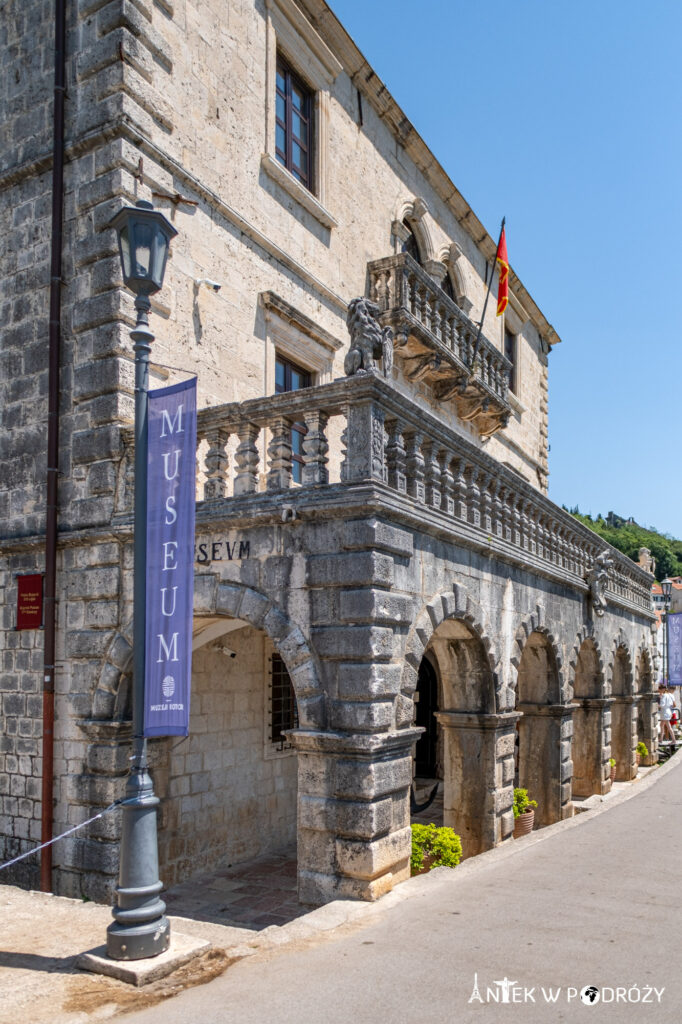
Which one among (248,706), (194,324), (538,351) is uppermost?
(538,351)

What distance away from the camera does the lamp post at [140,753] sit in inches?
200

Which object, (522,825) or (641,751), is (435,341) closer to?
(522,825)

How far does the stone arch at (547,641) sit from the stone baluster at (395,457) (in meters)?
3.43

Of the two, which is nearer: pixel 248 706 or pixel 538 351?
pixel 248 706

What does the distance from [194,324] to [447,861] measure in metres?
6.02

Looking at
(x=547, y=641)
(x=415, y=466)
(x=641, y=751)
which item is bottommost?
(x=641, y=751)

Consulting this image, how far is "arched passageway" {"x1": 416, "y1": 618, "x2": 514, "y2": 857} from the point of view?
8.99 m

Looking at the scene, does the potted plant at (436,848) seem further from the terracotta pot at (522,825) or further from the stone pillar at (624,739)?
the stone pillar at (624,739)

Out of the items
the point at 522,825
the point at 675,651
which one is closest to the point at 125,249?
the point at 522,825

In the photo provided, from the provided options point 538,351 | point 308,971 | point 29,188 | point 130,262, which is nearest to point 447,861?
point 308,971

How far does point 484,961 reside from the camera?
191 inches

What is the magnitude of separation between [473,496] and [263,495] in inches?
99.8

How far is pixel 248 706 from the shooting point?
1050 cm

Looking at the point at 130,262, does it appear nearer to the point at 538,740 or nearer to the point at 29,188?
the point at 29,188
